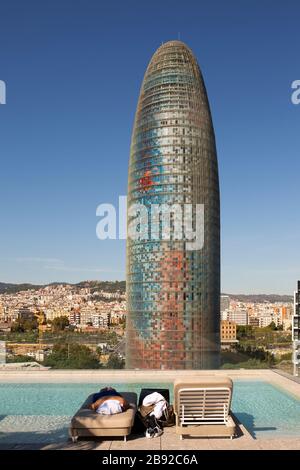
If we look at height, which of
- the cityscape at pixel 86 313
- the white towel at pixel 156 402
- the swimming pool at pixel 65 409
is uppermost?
the white towel at pixel 156 402

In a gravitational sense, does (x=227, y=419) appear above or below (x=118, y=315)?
above

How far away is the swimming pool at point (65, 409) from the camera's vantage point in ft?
21.8

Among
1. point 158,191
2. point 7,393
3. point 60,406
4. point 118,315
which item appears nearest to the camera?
point 60,406

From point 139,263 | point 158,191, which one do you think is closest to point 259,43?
point 158,191

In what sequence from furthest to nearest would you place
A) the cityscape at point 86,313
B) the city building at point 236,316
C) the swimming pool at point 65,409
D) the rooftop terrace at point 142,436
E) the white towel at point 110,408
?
the city building at point 236,316
the cityscape at point 86,313
the swimming pool at point 65,409
the white towel at point 110,408
the rooftop terrace at point 142,436

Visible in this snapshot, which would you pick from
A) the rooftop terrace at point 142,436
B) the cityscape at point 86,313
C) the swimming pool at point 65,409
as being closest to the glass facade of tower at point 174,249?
the cityscape at point 86,313

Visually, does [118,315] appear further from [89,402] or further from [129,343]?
[89,402]

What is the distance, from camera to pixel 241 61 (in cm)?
2027

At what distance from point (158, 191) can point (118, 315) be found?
203 feet

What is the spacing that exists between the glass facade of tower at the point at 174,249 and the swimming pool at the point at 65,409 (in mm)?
28254

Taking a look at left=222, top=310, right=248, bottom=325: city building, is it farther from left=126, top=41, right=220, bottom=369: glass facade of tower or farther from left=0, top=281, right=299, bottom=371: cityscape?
left=126, top=41, right=220, bottom=369: glass facade of tower

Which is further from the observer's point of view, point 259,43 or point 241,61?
point 241,61

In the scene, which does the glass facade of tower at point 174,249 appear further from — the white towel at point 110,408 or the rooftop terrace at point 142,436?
the white towel at point 110,408

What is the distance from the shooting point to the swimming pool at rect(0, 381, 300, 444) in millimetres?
6633
